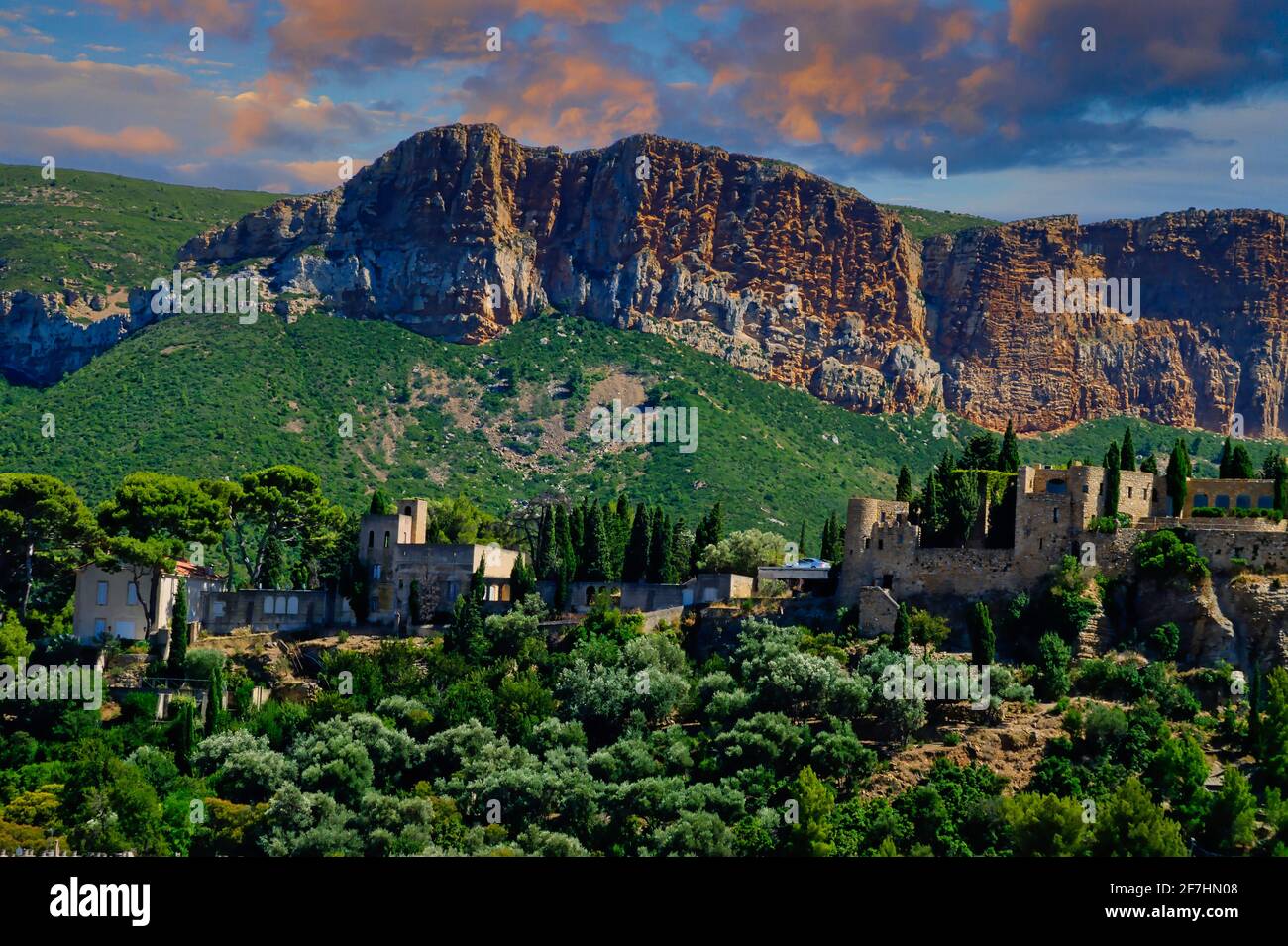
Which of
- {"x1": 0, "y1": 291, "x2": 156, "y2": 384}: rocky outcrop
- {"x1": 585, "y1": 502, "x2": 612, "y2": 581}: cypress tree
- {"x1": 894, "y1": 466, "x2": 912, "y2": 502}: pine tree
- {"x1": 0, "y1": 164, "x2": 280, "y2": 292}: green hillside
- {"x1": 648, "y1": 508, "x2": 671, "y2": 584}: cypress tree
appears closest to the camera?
{"x1": 894, "y1": 466, "x2": 912, "y2": 502}: pine tree

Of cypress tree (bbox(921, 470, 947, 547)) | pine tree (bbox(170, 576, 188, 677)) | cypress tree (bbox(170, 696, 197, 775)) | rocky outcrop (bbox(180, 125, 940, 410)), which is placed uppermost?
rocky outcrop (bbox(180, 125, 940, 410))

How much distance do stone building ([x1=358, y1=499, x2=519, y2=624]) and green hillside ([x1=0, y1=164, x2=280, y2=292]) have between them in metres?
105

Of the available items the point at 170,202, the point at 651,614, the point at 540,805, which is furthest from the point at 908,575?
the point at 170,202

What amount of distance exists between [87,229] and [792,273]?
2535 inches

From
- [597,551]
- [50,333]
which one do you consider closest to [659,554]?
[597,551]

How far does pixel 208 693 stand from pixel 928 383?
114 m

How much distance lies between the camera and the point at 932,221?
7451 inches

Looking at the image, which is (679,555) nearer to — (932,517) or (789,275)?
(932,517)

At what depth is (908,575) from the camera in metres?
58.7

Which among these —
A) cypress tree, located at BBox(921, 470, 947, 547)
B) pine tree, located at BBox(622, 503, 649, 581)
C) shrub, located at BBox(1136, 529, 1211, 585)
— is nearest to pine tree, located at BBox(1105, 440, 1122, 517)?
shrub, located at BBox(1136, 529, 1211, 585)

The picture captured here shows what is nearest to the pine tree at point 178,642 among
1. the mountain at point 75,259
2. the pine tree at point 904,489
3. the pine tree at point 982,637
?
the pine tree at point 904,489

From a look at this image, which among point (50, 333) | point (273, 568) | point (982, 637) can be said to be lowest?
point (982, 637)

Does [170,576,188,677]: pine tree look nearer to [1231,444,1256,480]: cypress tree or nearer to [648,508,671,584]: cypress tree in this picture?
[648,508,671,584]: cypress tree

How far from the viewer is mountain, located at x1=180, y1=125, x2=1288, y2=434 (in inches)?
6093
